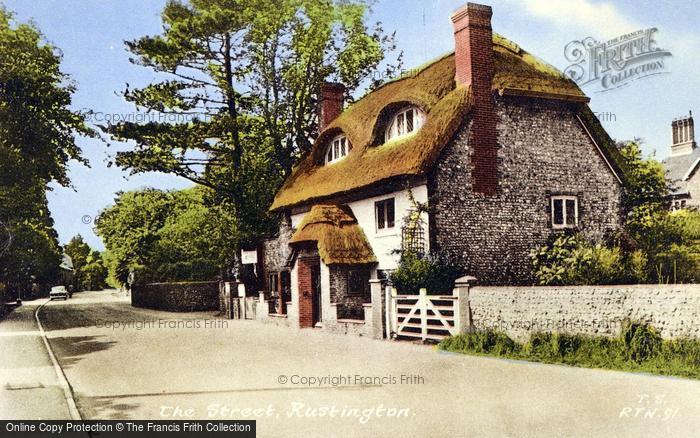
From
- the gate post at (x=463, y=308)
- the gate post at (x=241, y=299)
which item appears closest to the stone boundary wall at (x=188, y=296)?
the gate post at (x=241, y=299)

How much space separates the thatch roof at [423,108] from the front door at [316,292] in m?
2.87

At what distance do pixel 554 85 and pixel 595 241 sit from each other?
208 inches

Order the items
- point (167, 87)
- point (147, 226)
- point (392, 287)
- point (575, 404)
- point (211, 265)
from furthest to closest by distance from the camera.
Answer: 1. point (147, 226)
2. point (211, 265)
3. point (167, 87)
4. point (392, 287)
5. point (575, 404)

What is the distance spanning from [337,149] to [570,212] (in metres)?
9.29

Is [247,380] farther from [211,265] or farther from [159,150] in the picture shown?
[211,265]

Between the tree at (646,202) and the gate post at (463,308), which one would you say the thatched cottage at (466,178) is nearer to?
the tree at (646,202)

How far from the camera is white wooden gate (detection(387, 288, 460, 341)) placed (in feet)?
52.9

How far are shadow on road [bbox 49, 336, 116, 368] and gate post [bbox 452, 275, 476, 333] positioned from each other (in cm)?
877

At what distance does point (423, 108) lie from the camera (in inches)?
812

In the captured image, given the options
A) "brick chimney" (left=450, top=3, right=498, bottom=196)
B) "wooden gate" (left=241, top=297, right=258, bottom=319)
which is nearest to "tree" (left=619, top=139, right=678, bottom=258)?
"brick chimney" (left=450, top=3, right=498, bottom=196)

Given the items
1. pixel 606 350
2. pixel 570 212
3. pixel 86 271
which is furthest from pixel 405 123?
pixel 86 271

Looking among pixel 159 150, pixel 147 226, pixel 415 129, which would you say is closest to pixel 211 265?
pixel 147 226

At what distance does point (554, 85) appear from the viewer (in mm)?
21422

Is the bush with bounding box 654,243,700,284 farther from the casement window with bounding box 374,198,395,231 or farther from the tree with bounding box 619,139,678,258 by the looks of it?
the casement window with bounding box 374,198,395,231
